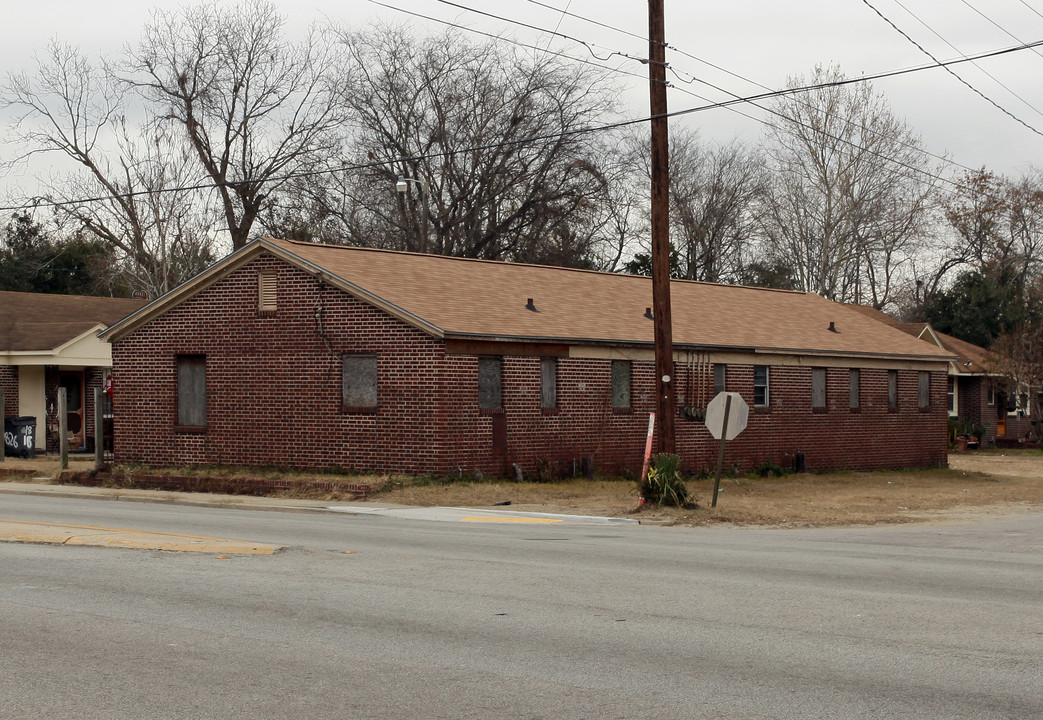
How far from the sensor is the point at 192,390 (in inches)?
1070

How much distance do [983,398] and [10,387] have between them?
3977cm

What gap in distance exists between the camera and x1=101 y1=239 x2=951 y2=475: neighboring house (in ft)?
80.1

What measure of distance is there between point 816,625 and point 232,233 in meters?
45.3

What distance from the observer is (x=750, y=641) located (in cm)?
895

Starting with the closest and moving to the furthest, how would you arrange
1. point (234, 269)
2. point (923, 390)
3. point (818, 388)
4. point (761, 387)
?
point (234, 269)
point (761, 387)
point (818, 388)
point (923, 390)

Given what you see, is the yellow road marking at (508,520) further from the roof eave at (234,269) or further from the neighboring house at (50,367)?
A: the neighboring house at (50,367)

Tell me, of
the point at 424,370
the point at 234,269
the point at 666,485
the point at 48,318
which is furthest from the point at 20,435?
the point at 666,485

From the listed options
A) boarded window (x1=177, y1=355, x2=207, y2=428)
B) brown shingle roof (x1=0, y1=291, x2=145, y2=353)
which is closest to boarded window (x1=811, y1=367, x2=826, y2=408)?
boarded window (x1=177, y1=355, x2=207, y2=428)

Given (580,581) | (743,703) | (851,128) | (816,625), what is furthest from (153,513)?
(851,128)

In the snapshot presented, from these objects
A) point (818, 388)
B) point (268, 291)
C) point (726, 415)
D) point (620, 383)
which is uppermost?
point (268, 291)

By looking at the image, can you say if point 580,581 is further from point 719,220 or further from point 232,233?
point 719,220

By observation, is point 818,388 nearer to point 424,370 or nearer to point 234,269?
point 424,370

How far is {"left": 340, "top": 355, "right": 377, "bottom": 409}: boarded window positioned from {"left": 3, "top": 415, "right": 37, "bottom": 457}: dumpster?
1210cm

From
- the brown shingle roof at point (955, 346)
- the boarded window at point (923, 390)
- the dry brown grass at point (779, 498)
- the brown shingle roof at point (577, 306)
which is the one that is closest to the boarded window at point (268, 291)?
the brown shingle roof at point (577, 306)
